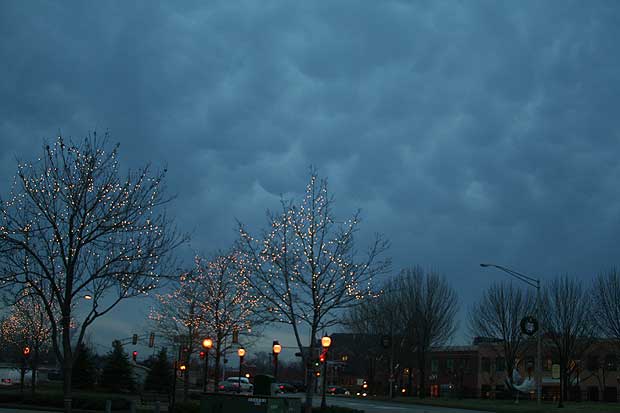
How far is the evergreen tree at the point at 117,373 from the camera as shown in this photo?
51688 millimetres

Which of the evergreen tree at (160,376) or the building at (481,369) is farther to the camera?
the building at (481,369)

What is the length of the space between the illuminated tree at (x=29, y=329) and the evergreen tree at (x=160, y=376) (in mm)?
10098

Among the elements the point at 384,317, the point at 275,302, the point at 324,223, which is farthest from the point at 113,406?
the point at 384,317

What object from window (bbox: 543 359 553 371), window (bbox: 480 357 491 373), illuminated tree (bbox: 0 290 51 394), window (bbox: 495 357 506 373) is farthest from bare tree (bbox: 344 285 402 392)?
illuminated tree (bbox: 0 290 51 394)

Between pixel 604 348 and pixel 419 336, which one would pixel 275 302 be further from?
pixel 604 348

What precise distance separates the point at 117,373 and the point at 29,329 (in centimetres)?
1342

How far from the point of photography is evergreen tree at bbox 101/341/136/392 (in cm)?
5169

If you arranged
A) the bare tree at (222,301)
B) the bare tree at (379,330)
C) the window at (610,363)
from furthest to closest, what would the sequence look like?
the window at (610,363), the bare tree at (379,330), the bare tree at (222,301)

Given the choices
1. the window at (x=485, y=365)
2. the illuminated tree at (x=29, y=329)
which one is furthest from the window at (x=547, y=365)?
the illuminated tree at (x=29, y=329)

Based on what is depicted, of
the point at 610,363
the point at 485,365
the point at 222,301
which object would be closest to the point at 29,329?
the point at 222,301

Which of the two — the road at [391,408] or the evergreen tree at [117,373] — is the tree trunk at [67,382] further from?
the evergreen tree at [117,373]

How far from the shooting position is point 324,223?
29.6 meters

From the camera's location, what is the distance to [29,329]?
39.8 m

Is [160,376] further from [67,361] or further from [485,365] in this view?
[485,365]
